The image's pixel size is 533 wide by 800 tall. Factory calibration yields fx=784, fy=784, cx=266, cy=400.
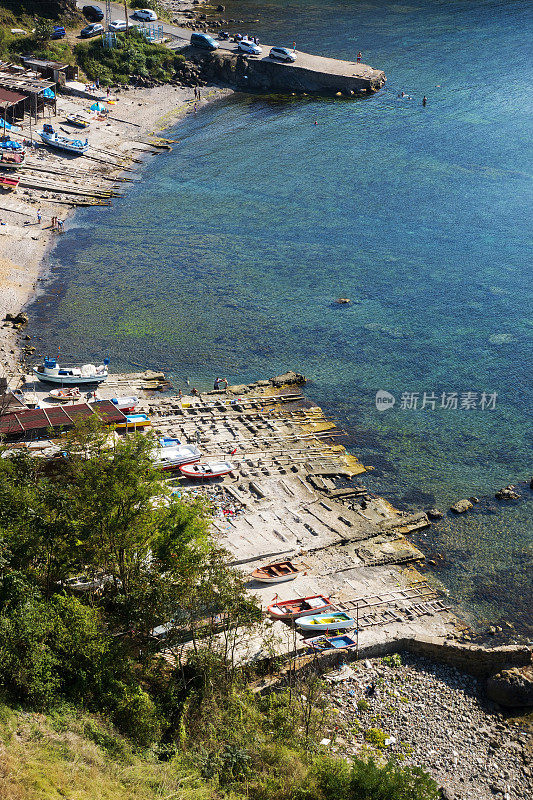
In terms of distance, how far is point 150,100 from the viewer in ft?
355

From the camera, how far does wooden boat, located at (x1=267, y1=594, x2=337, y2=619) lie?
39219 millimetres

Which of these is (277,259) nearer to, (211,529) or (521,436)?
(521,436)

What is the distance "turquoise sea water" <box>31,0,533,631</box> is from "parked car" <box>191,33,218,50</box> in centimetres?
940

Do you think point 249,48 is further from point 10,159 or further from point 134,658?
point 134,658

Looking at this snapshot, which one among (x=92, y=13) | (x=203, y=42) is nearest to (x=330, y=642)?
(x=203, y=42)

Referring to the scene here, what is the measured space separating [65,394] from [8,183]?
36677 mm

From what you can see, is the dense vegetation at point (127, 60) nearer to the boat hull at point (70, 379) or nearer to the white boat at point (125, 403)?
the boat hull at point (70, 379)

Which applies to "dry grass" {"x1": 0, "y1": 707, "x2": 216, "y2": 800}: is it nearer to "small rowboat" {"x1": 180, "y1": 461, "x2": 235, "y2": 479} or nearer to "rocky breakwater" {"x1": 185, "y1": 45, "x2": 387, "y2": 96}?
"small rowboat" {"x1": 180, "y1": 461, "x2": 235, "y2": 479}

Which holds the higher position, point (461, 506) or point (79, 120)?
point (79, 120)

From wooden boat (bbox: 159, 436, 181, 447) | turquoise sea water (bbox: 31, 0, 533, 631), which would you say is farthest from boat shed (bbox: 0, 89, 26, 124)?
wooden boat (bbox: 159, 436, 181, 447)

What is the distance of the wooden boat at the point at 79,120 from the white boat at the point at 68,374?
159 feet

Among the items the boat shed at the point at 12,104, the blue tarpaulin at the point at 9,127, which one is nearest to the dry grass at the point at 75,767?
the blue tarpaulin at the point at 9,127

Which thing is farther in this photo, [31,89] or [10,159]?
[31,89]

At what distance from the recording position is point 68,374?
180ft
